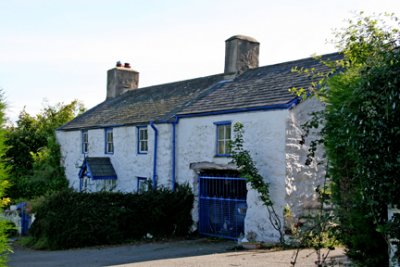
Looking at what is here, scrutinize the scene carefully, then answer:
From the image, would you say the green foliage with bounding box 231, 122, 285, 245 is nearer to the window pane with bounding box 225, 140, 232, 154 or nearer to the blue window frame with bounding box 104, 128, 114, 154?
the window pane with bounding box 225, 140, 232, 154

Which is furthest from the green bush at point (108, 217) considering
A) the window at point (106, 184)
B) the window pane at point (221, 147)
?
the window at point (106, 184)

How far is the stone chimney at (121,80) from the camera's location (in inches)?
1094

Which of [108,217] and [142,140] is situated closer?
[108,217]

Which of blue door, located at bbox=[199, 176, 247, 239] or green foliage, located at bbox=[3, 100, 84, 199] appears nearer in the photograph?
blue door, located at bbox=[199, 176, 247, 239]

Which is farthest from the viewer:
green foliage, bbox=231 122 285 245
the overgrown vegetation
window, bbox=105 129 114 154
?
window, bbox=105 129 114 154

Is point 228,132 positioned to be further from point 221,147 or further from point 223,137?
point 221,147

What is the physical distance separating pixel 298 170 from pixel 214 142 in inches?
132

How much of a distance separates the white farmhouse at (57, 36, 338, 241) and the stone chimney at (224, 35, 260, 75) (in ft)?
0.13

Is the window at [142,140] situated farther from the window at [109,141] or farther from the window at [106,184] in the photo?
the window at [106,184]

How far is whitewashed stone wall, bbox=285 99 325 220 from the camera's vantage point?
14180 millimetres

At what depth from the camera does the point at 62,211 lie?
15.4 meters

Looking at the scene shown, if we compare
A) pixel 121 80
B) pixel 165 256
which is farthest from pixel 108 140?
pixel 165 256

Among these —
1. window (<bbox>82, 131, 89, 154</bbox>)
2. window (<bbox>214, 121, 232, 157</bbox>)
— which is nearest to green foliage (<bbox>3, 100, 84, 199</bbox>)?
window (<bbox>82, 131, 89, 154</bbox>)

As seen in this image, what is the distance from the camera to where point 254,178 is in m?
14.1
